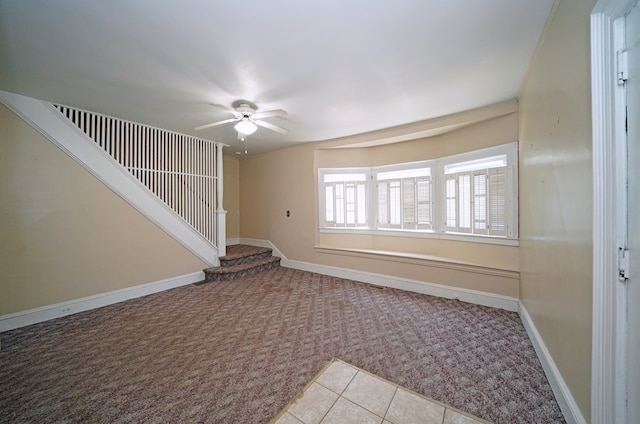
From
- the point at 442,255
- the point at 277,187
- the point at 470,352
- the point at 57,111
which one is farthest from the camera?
the point at 277,187

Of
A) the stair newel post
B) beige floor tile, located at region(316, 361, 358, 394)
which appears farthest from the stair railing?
beige floor tile, located at region(316, 361, 358, 394)

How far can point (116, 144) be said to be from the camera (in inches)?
131

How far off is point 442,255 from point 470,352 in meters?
1.78

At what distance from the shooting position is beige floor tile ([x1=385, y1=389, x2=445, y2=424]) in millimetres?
1387

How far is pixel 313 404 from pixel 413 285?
2.56m

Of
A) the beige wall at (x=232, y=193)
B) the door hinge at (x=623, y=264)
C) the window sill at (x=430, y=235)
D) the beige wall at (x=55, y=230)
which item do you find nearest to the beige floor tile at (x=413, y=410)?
the door hinge at (x=623, y=264)

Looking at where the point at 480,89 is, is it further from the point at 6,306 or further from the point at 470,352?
the point at 6,306

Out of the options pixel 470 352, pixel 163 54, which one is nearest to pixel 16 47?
pixel 163 54

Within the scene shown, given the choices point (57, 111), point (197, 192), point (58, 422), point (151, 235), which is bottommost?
point (58, 422)

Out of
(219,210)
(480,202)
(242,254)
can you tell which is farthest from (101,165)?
(480,202)

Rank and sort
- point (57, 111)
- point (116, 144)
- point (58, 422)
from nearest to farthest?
point (58, 422)
point (57, 111)
point (116, 144)

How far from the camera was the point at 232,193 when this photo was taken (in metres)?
5.90

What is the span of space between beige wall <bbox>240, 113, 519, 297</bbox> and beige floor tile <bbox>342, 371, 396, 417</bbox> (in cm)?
214

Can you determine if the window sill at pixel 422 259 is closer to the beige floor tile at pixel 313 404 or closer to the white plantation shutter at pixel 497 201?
the white plantation shutter at pixel 497 201
